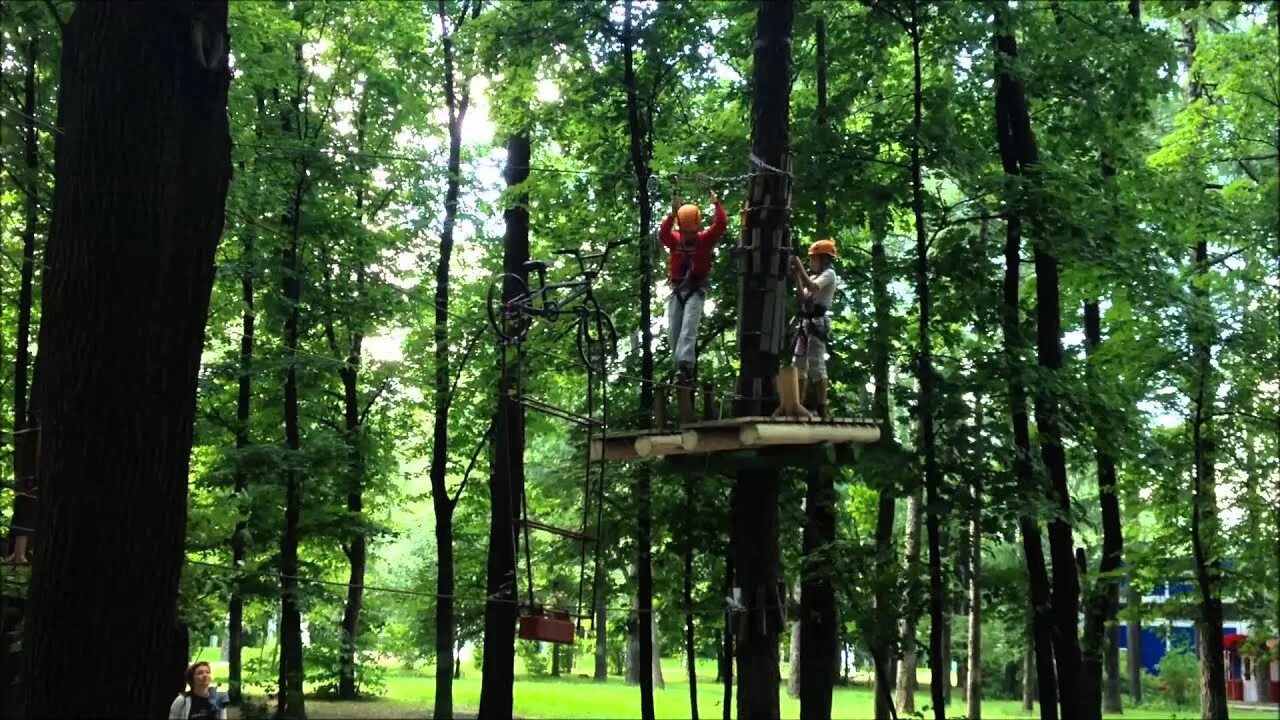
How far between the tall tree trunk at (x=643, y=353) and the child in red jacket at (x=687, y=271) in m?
3.48

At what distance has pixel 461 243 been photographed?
1952cm

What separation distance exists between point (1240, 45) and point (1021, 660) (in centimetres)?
2383

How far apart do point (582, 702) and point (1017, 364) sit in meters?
16.8

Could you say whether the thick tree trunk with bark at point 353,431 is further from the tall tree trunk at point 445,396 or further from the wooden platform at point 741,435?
the wooden platform at point 741,435

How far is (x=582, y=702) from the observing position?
2408cm

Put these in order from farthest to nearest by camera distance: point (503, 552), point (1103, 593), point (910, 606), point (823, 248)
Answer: point (503, 552) < point (1103, 593) < point (910, 606) < point (823, 248)

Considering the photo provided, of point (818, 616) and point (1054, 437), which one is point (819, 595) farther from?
point (1054, 437)

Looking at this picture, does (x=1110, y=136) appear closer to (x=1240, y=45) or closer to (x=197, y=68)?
(x=1240, y=45)

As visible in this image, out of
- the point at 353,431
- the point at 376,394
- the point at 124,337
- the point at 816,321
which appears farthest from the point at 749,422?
the point at 376,394

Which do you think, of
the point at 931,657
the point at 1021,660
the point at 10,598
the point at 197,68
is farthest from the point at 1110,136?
the point at 1021,660

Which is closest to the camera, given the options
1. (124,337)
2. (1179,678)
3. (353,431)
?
(124,337)

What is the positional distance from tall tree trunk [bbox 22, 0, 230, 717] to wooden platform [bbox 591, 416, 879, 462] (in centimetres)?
343

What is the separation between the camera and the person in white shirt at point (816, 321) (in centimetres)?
780

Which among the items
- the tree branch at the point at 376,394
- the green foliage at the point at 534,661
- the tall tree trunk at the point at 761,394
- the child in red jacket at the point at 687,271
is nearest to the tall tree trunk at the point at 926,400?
the tall tree trunk at the point at 761,394
